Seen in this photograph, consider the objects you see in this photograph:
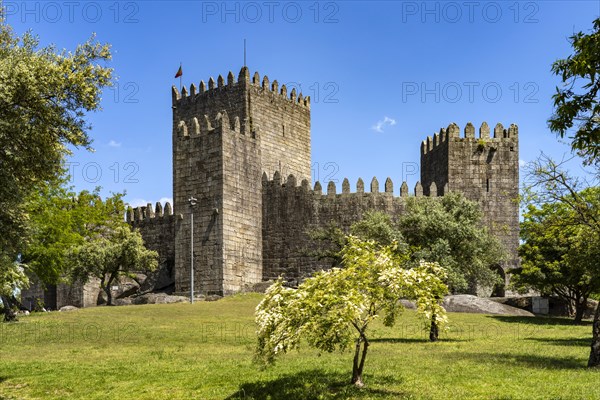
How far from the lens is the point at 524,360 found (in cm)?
2145

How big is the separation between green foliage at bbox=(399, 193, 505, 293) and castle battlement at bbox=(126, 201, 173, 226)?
2211cm

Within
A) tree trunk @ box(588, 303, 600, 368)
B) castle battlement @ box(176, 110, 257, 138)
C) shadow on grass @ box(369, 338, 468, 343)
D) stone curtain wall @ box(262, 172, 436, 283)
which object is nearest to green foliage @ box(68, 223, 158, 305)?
castle battlement @ box(176, 110, 257, 138)

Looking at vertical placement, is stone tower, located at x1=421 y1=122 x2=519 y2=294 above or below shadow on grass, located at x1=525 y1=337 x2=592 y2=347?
above

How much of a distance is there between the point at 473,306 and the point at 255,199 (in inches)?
629

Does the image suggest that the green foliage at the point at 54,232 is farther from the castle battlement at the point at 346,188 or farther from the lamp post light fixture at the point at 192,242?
the castle battlement at the point at 346,188

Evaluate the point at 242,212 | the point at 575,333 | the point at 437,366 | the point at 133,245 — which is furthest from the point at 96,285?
the point at 437,366

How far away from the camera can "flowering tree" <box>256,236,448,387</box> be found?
1616cm

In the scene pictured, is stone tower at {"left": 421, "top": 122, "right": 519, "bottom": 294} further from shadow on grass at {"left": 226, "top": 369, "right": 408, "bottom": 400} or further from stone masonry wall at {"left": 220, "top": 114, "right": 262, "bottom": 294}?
shadow on grass at {"left": 226, "top": 369, "right": 408, "bottom": 400}

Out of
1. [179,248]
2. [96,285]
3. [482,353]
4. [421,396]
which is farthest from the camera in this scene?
[96,285]

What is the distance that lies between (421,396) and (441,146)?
118 ft

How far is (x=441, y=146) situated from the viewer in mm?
50875

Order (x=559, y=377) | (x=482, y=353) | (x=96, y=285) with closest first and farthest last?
1. (x=559, y=377)
2. (x=482, y=353)
3. (x=96, y=285)

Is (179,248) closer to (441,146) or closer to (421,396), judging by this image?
(441,146)

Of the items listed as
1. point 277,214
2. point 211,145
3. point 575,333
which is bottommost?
point 575,333
